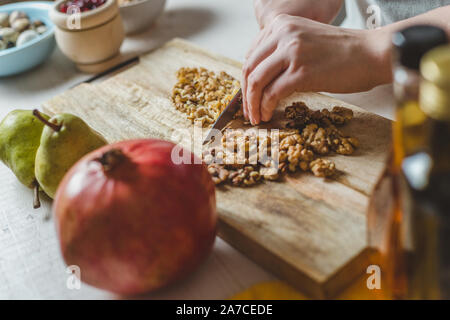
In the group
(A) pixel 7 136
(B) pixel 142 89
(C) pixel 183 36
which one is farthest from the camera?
(C) pixel 183 36

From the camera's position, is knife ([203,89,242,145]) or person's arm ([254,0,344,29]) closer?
knife ([203,89,242,145])

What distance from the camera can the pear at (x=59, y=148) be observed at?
0.71 metres

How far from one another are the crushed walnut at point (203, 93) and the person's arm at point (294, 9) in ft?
0.51

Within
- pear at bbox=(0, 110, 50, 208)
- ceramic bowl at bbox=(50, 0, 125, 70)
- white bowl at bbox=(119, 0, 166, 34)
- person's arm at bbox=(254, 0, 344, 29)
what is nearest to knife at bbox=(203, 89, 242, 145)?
person's arm at bbox=(254, 0, 344, 29)

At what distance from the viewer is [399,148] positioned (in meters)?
0.43

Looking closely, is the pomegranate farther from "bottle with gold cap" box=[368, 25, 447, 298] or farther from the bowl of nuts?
the bowl of nuts

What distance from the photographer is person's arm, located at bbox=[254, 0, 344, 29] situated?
3.23ft

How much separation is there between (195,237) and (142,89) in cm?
58

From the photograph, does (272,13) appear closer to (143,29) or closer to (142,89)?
(142,89)

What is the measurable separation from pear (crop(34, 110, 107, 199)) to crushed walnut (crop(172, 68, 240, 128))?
0.25 m

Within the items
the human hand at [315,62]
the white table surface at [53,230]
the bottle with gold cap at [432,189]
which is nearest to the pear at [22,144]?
the white table surface at [53,230]

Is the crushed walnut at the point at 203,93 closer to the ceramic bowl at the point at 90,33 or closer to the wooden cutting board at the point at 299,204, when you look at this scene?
the wooden cutting board at the point at 299,204

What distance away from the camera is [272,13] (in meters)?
0.98
